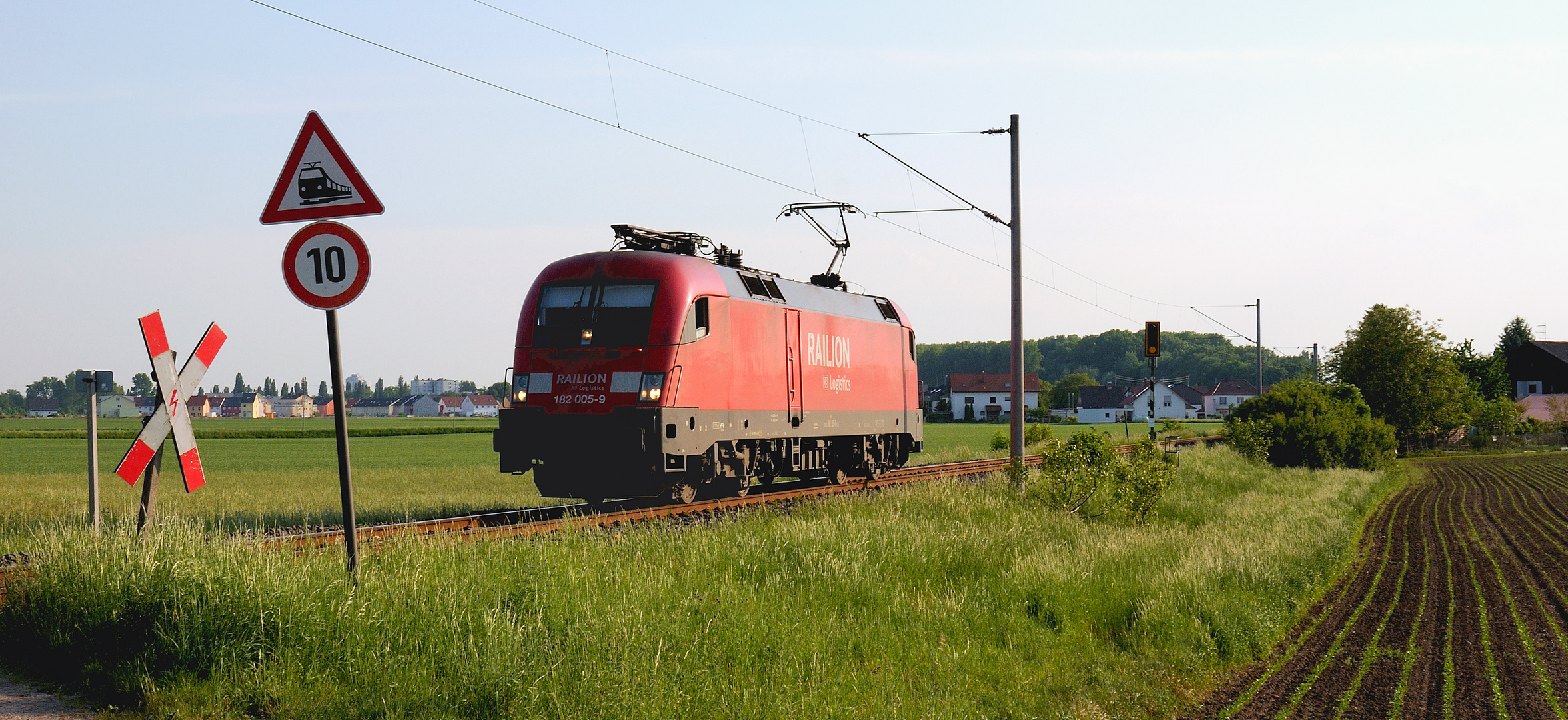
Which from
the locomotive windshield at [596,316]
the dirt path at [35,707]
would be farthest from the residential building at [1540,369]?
the dirt path at [35,707]

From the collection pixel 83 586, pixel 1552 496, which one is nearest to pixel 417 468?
pixel 83 586

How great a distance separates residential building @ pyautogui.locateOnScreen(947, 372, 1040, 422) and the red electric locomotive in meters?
112

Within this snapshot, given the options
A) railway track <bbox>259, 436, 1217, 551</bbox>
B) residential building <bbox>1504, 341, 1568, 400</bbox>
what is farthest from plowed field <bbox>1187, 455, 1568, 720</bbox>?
residential building <bbox>1504, 341, 1568, 400</bbox>

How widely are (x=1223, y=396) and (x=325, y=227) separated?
146873mm

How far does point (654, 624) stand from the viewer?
732 centimetres

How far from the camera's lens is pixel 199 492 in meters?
23.1

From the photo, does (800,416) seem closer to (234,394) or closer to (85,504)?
(85,504)

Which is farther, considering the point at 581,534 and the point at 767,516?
the point at 767,516

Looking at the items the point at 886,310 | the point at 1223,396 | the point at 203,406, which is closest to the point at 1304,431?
the point at 886,310

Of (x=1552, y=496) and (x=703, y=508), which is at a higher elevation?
(x=703, y=508)

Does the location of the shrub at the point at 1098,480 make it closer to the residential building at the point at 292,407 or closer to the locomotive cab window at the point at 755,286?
the locomotive cab window at the point at 755,286

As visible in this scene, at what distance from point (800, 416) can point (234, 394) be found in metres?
181

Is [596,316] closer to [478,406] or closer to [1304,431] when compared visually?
[1304,431]

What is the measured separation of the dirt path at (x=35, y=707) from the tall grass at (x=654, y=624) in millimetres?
219
